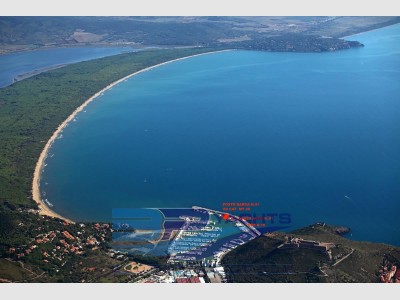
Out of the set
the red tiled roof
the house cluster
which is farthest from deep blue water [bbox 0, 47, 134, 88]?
the red tiled roof

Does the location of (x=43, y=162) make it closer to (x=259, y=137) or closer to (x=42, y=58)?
(x=259, y=137)

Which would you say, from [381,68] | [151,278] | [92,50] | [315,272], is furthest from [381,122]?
[92,50]

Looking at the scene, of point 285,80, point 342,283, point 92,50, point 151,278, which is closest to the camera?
point 342,283

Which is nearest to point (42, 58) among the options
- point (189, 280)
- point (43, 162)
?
point (43, 162)

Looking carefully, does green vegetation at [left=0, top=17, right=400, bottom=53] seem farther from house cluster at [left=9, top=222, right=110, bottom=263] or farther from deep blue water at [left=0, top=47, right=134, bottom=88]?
house cluster at [left=9, top=222, right=110, bottom=263]

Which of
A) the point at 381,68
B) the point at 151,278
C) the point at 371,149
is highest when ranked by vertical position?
the point at 381,68

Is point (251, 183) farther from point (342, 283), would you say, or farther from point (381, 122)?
point (381, 122)

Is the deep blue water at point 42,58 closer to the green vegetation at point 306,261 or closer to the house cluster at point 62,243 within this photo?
the house cluster at point 62,243
